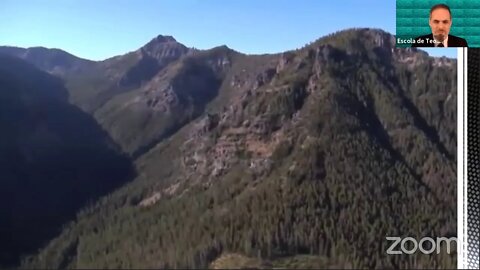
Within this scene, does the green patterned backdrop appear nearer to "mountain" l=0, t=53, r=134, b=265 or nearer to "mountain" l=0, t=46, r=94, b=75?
"mountain" l=0, t=53, r=134, b=265

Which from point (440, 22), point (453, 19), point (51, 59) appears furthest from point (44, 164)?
point (51, 59)

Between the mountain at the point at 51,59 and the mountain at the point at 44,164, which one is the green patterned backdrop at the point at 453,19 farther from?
the mountain at the point at 51,59

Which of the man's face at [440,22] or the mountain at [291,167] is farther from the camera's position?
the mountain at [291,167]

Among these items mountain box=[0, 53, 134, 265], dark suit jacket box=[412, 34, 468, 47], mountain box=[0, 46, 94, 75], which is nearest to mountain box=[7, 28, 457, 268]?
mountain box=[0, 53, 134, 265]

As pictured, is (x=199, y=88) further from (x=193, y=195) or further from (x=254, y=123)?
(x=193, y=195)

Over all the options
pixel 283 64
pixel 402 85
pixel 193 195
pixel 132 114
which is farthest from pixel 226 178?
pixel 132 114

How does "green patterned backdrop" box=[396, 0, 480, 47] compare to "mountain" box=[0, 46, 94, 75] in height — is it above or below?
below

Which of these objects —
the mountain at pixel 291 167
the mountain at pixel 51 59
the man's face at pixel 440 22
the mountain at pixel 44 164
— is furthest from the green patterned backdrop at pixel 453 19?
the mountain at pixel 51 59
